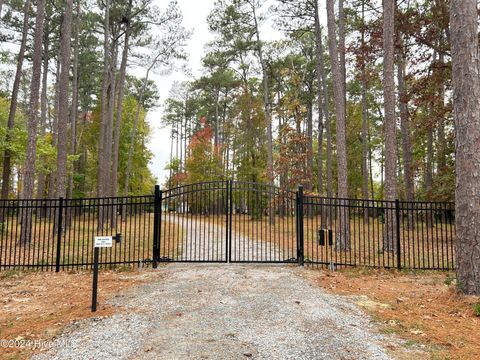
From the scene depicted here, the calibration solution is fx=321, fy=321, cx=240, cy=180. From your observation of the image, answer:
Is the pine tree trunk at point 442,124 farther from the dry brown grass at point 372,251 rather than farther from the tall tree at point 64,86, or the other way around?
the tall tree at point 64,86

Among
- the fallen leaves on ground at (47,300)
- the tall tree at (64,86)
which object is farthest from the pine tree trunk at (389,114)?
the tall tree at (64,86)

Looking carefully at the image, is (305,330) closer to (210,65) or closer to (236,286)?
(236,286)

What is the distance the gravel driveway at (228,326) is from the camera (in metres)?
3.49

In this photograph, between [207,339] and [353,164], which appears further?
[353,164]

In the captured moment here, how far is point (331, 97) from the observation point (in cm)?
2417

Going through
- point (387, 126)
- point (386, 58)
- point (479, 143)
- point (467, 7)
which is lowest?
point (479, 143)

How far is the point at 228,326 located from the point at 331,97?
22.7m

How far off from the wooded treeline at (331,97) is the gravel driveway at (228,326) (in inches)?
202

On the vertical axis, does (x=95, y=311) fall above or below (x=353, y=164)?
below

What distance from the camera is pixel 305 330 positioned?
13.2 ft

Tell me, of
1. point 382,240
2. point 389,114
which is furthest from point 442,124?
point 382,240

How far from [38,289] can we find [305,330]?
5131mm

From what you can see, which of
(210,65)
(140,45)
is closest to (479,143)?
(140,45)

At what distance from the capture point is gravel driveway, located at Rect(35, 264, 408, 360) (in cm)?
349
